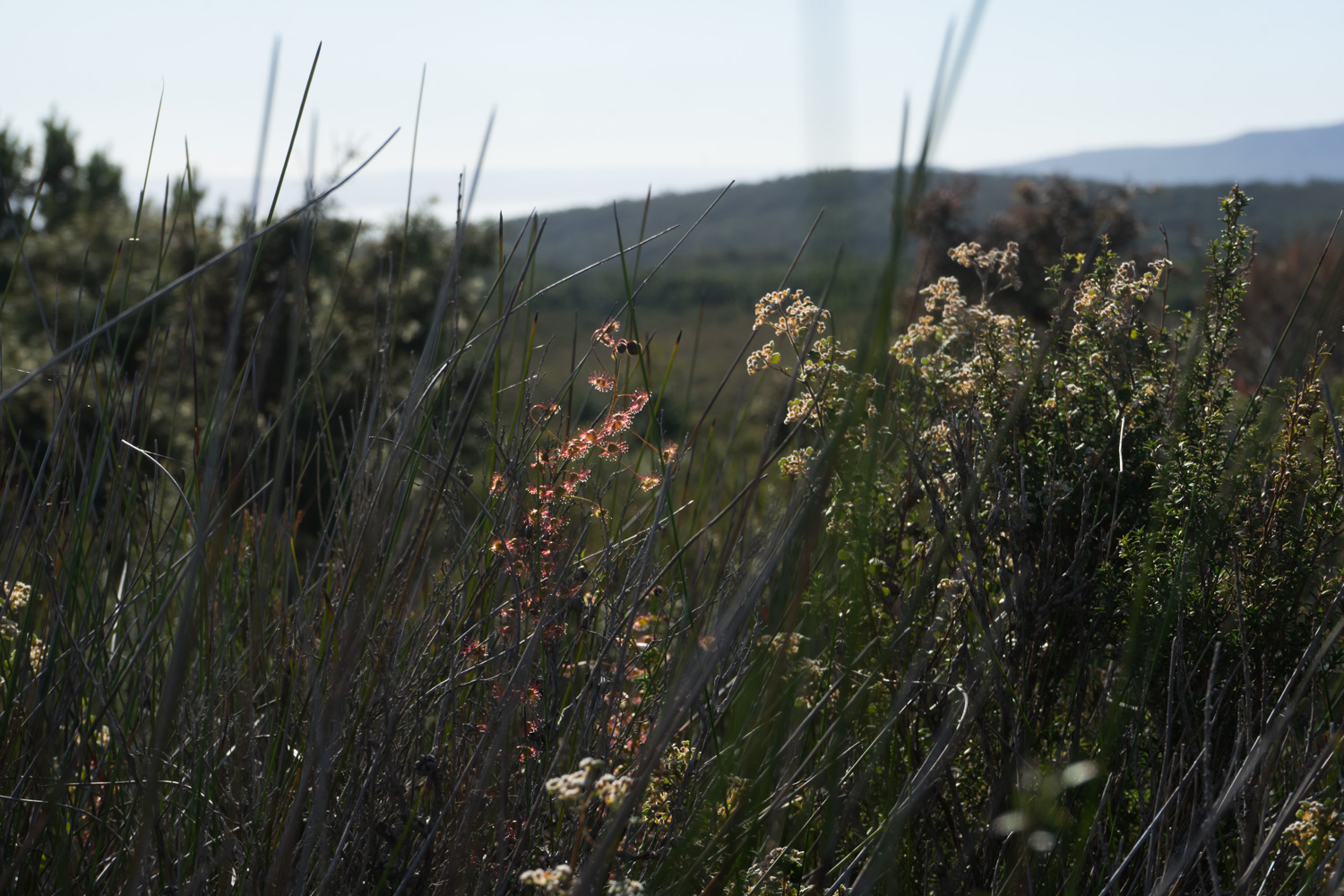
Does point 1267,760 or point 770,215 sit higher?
point 770,215

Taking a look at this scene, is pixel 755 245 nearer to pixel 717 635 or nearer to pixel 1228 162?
pixel 1228 162

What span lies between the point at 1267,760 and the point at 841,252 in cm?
71

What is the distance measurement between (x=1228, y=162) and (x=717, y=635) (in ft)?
88.3

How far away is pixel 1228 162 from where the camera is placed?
74.6ft

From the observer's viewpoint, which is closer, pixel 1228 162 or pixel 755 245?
A: pixel 1228 162

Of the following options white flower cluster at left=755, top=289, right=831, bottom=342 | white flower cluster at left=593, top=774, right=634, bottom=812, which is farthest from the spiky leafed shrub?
white flower cluster at left=593, top=774, right=634, bottom=812

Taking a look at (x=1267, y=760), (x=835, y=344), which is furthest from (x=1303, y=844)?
(x=835, y=344)

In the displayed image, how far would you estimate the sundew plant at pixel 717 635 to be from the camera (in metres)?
0.89

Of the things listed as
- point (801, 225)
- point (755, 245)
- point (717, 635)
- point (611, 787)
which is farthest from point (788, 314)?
point (755, 245)

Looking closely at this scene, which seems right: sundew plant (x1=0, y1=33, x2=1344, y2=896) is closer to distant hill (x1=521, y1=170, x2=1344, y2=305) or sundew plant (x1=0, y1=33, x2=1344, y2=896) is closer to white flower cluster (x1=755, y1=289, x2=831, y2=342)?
white flower cluster (x1=755, y1=289, x2=831, y2=342)

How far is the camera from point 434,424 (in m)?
1.22

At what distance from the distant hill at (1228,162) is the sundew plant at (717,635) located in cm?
44

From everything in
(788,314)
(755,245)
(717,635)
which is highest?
(755,245)

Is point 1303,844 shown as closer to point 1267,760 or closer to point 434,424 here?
point 1267,760
